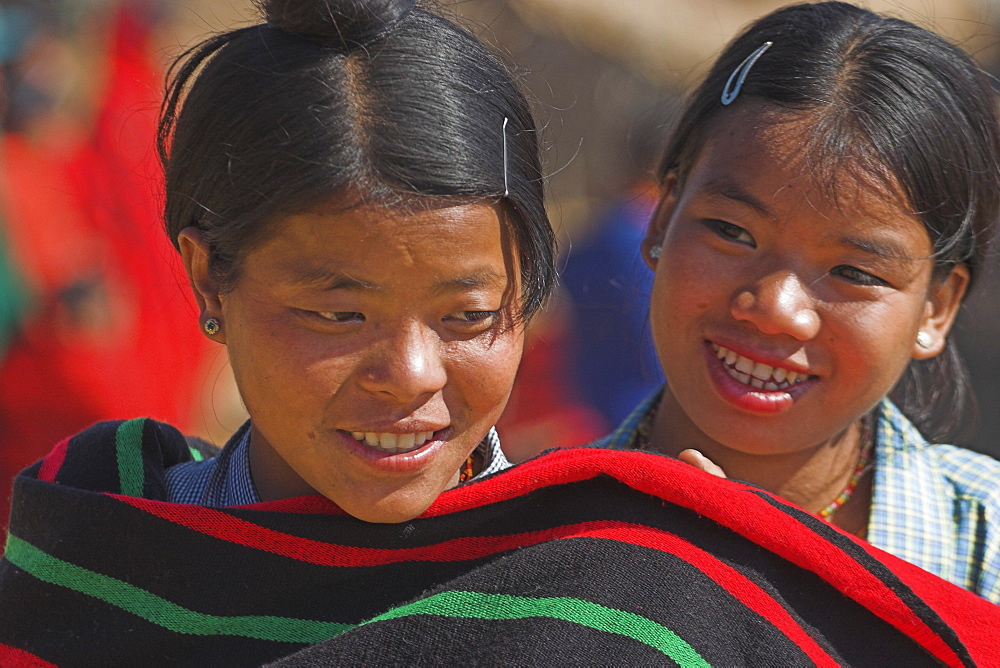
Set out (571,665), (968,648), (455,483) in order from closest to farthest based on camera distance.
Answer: (571,665) < (968,648) < (455,483)

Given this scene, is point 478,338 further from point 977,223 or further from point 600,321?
point 600,321

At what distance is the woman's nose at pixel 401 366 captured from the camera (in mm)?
1307

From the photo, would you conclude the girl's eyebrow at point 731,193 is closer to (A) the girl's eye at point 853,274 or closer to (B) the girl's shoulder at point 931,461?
(A) the girl's eye at point 853,274

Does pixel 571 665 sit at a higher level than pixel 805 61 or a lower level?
lower

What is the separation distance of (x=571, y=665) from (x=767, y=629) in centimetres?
26

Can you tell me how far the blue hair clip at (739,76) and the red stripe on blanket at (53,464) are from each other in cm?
134

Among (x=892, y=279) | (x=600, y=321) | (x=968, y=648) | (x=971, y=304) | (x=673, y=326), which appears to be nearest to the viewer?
(x=968, y=648)

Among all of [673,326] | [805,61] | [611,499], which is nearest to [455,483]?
[611,499]

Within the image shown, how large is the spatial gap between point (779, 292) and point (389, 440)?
29.3 inches

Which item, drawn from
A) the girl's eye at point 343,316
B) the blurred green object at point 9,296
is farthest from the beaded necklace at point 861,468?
the blurred green object at point 9,296

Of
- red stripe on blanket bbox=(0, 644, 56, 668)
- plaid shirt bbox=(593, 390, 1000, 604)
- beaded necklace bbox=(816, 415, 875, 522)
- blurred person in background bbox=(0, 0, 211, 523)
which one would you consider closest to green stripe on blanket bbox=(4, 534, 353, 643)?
red stripe on blanket bbox=(0, 644, 56, 668)

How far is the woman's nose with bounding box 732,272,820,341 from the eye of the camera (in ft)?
5.64

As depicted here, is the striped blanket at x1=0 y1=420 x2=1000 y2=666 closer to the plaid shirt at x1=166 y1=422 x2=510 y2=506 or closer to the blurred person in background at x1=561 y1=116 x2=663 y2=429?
the plaid shirt at x1=166 y1=422 x2=510 y2=506

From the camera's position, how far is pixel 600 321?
402 centimetres
